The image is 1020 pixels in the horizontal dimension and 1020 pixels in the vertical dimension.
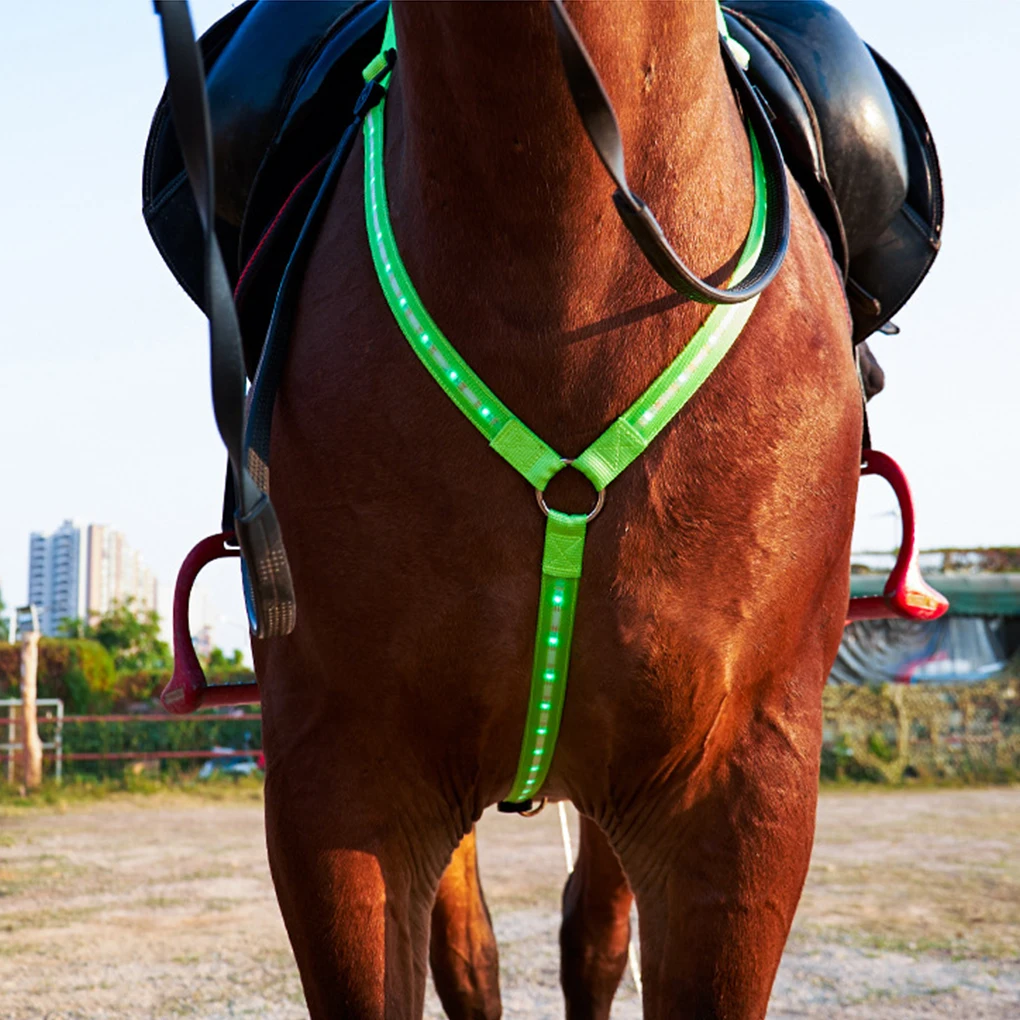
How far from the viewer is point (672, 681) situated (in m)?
1.90

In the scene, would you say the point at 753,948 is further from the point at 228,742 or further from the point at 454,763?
the point at 228,742

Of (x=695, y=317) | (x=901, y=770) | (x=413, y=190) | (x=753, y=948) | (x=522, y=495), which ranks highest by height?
(x=413, y=190)

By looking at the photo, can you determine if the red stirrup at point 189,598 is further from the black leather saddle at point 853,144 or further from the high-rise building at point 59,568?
the high-rise building at point 59,568

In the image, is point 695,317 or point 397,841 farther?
point 397,841

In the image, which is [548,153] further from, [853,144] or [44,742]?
[44,742]

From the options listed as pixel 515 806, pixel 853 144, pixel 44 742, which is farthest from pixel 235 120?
pixel 44 742

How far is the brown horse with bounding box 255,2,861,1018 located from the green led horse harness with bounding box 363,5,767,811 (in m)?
0.02

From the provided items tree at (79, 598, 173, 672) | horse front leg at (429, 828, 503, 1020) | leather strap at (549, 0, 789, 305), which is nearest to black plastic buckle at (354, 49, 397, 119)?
leather strap at (549, 0, 789, 305)

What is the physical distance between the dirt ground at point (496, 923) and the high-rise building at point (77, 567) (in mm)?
61476

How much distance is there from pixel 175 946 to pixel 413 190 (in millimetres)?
5885

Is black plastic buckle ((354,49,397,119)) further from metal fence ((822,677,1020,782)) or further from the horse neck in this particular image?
metal fence ((822,677,1020,782))

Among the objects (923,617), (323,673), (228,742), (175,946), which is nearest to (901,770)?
(228,742)

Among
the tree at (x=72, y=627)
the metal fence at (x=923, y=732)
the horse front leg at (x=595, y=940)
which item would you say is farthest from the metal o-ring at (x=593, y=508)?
the tree at (x=72, y=627)

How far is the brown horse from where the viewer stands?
5.92 ft
